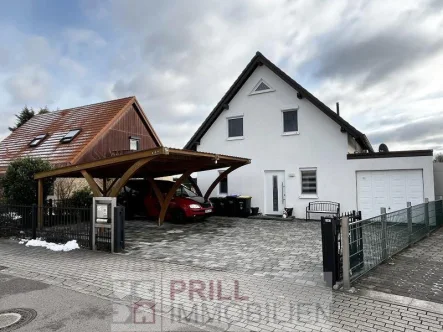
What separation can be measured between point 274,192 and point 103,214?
9.27 metres

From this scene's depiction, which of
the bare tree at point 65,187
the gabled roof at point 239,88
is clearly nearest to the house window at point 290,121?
the gabled roof at point 239,88

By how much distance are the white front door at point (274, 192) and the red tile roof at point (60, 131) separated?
9954mm

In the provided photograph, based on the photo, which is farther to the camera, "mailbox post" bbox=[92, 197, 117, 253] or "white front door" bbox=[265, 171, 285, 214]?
"white front door" bbox=[265, 171, 285, 214]

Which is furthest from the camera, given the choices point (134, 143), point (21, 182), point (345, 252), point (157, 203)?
point (134, 143)

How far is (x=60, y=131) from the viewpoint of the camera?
2045 centimetres

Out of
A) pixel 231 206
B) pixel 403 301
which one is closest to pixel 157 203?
pixel 231 206

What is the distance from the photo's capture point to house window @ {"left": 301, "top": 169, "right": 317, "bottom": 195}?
15078 millimetres

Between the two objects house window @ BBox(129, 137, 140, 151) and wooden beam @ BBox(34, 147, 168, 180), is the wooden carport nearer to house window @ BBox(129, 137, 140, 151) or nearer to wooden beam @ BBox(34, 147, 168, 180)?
wooden beam @ BBox(34, 147, 168, 180)

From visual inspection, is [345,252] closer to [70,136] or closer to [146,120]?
[70,136]

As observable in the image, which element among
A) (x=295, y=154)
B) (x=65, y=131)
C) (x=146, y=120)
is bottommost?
(x=295, y=154)

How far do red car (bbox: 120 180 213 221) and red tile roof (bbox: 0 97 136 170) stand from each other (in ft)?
13.0

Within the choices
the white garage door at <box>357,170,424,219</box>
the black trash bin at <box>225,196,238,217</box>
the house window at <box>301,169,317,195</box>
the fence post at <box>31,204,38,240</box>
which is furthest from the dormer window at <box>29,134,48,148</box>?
the white garage door at <box>357,170,424,219</box>

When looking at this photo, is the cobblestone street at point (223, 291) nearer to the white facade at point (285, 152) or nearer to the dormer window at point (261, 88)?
the white facade at point (285, 152)

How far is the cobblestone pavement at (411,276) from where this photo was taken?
534cm
